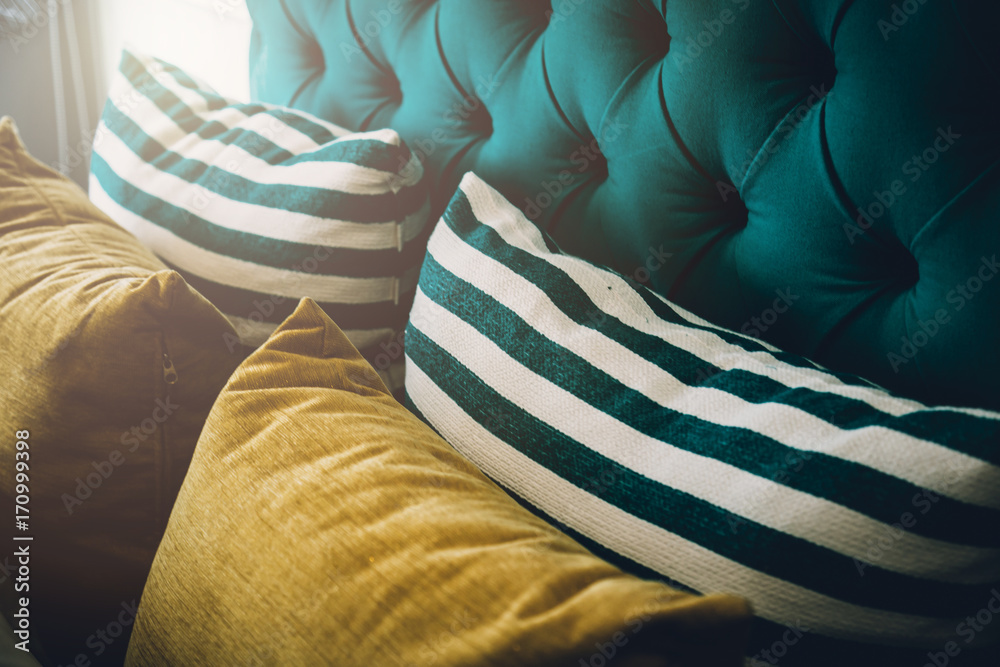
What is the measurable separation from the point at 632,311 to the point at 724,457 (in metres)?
0.16

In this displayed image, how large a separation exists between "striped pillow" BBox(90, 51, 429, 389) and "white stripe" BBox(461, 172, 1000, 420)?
0.46 feet

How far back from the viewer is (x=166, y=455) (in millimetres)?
596

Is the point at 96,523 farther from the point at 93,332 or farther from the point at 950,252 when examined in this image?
the point at 950,252

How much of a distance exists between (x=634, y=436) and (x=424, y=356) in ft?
0.77

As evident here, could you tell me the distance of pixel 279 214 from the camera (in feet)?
2.35

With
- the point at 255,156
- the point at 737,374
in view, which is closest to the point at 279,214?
the point at 255,156

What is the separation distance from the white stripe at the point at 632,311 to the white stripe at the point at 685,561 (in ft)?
0.44

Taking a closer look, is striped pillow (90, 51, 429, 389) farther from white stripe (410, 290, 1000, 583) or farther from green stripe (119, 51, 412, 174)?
white stripe (410, 290, 1000, 583)

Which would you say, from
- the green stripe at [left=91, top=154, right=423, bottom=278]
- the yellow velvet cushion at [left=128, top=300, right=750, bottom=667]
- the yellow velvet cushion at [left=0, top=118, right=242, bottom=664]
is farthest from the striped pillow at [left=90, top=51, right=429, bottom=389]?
the yellow velvet cushion at [left=128, top=300, right=750, bottom=667]

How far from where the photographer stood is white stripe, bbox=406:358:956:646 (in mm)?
349

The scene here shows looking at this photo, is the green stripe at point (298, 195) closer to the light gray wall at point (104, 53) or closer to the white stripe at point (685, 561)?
the white stripe at point (685, 561)

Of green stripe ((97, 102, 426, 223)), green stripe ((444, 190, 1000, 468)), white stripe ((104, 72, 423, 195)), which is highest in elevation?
white stripe ((104, 72, 423, 195))

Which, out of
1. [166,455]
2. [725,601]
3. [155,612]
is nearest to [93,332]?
[166,455]

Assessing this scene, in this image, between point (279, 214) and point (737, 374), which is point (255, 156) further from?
point (737, 374)
